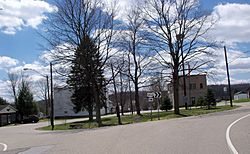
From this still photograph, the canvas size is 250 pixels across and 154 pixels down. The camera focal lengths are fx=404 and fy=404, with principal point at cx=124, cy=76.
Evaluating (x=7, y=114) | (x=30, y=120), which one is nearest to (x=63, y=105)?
(x=30, y=120)

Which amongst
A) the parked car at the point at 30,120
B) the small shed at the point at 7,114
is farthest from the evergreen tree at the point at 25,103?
the parked car at the point at 30,120

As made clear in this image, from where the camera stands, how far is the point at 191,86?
103438mm

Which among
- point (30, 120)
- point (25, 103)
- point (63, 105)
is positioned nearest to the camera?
point (30, 120)

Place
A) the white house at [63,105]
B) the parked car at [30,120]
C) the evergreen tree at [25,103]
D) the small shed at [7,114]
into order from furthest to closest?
1. the white house at [63,105]
2. the evergreen tree at [25,103]
3. the small shed at [7,114]
4. the parked car at [30,120]

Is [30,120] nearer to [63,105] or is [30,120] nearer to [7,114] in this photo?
[7,114]

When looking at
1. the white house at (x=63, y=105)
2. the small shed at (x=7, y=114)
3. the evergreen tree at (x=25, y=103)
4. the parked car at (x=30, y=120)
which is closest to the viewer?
the parked car at (x=30, y=120)

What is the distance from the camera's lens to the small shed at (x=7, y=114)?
86.6 metres

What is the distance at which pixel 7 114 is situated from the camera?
8856cm

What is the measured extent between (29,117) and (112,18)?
48970mm

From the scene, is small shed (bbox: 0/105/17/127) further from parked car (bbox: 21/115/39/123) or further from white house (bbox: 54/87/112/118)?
white house (bbox: 54/87/112/118)

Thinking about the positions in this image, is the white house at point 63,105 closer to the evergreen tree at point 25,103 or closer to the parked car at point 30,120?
the evergreen tree at point 25,103

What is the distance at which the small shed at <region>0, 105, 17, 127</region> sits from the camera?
284ft

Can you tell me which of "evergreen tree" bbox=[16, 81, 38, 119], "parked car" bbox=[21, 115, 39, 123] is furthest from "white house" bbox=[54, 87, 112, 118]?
"parked car" bbox=[21, 115, 39, 123]

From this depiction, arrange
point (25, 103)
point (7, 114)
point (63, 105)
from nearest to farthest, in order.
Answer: point (7, 114) → point (25, 103) → point (63, 105)
